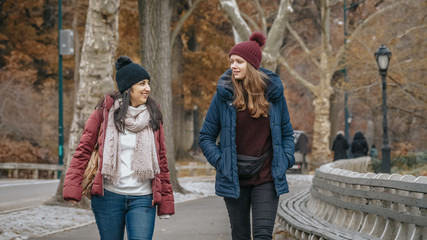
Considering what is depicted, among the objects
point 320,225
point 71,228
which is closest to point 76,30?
point 71,228

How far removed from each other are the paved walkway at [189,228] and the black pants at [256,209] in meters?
4.24

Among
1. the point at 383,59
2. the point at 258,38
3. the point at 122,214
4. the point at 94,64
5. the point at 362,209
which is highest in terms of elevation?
the point at 383,59

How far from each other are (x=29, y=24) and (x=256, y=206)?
98.0 ft

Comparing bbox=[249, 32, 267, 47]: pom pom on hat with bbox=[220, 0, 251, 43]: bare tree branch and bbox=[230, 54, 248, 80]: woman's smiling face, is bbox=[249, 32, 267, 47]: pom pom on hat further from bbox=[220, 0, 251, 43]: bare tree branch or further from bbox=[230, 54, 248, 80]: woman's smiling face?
bbox=[220, 0, 251, 43]: bare tree branch

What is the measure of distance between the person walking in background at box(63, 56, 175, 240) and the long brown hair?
0.61 m

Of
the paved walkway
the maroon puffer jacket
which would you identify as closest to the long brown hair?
the maroon puffer jacket

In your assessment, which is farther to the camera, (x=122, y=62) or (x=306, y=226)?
(x=306, y=226)

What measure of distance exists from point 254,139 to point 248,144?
57 mm

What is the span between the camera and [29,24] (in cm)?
3294

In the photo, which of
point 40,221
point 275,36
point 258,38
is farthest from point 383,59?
point 258,38

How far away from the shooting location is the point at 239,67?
509 cm

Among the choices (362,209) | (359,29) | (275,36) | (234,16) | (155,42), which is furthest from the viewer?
(359,29)

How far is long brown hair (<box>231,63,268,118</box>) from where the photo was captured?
4.95 metres

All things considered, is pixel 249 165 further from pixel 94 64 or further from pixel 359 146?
pixel 359 146
